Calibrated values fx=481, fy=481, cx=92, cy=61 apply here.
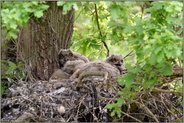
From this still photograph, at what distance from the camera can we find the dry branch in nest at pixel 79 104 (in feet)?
18.7

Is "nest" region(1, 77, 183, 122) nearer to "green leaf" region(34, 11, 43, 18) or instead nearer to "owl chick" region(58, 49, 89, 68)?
"owl chick" region(58, 49, 89, 68)

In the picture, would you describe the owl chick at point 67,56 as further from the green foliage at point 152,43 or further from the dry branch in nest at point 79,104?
the green foliage at point 152,43

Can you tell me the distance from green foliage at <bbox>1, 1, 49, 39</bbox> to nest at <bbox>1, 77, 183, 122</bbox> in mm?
1230

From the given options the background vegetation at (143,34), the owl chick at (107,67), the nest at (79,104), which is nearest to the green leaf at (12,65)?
the nest at (79,104)

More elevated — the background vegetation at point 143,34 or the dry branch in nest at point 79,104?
the background vegetation at point 143,34

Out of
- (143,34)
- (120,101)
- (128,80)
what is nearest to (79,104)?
(120,101)

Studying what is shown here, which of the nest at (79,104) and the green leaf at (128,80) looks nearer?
the green leaf at (128,80)

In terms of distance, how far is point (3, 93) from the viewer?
6113mm

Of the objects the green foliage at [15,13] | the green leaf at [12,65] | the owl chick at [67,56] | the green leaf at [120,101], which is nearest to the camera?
the green foliage at [15,13]

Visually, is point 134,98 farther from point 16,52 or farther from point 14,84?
point 16,52

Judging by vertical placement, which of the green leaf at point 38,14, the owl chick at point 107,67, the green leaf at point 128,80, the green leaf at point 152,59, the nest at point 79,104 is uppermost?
the green leaf at point 38,14

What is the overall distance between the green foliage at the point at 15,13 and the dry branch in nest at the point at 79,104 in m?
1.23

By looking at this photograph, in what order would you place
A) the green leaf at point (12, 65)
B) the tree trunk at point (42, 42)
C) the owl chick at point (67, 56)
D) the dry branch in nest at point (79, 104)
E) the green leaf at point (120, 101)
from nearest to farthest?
the green leaf at point (120, 101) < the dry branch in nest at point (79, 104) < the green leaf at point (12, 65) < the tree trunk at point (42, 42) < the owl chick at point (67, 56)

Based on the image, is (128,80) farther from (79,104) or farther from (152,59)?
(79,104)
